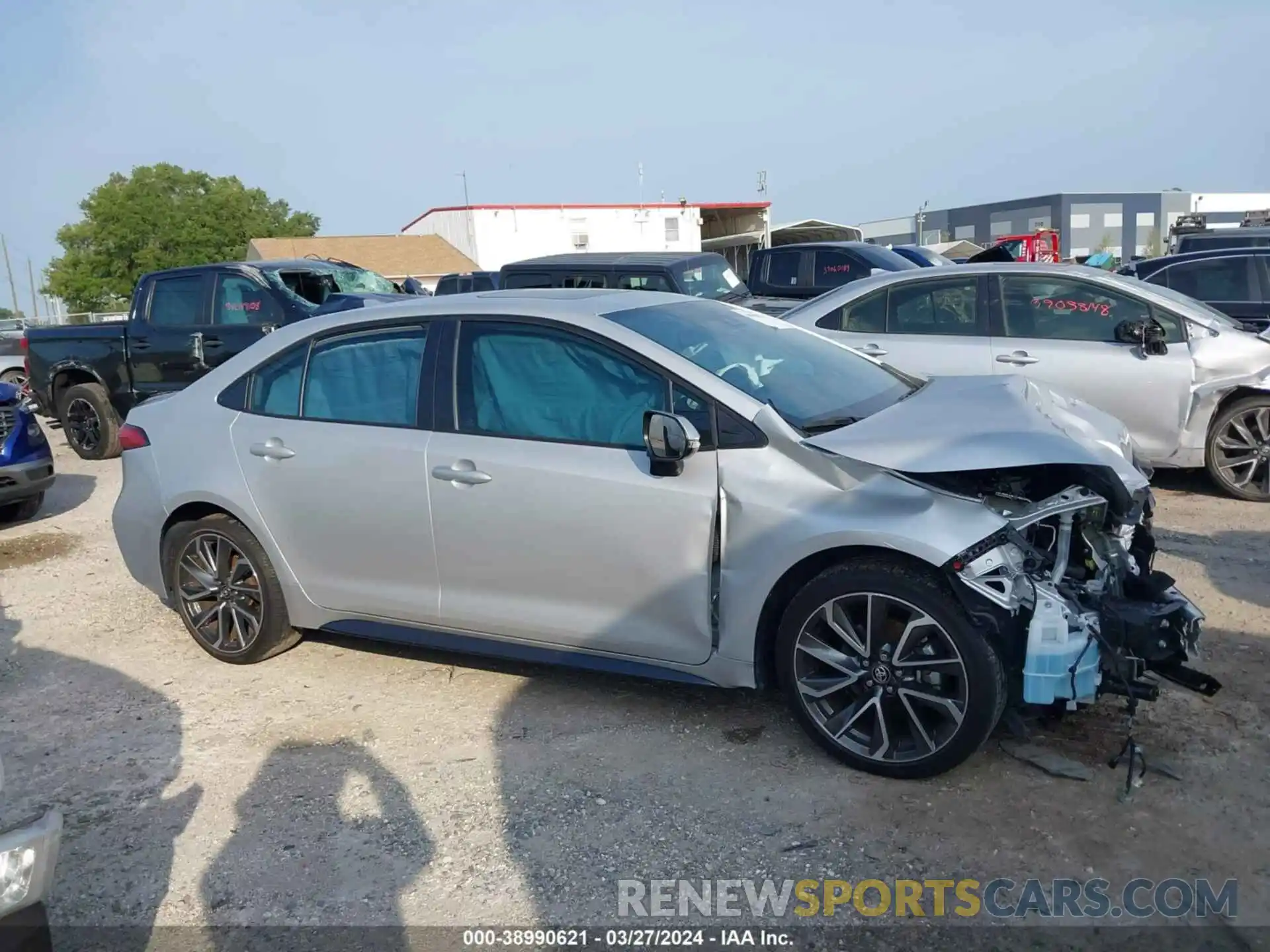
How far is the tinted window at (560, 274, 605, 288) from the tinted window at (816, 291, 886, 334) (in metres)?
3.91

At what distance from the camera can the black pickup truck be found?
10.8 metres

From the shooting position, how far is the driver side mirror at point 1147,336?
22.7ft

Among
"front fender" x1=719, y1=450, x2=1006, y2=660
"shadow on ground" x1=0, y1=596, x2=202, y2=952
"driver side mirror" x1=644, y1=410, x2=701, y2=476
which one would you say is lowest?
"shadow on ground" x1=0, y1=596, x2=202, y2=952

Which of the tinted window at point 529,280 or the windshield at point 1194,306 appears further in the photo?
the tinted window at point 529,280

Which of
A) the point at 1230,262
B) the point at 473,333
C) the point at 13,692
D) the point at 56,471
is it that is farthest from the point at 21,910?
the point at 1230,262

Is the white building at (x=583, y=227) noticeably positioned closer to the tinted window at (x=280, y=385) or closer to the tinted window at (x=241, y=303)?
the tinted window at (x=241, y=303)

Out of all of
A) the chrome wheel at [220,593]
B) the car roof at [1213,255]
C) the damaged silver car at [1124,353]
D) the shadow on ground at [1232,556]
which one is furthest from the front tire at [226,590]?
the car roof at [1213,255]

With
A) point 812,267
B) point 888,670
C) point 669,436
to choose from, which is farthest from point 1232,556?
point 812,267

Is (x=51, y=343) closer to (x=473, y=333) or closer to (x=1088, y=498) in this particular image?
(x=473, y=333)

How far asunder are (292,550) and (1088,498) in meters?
3.42

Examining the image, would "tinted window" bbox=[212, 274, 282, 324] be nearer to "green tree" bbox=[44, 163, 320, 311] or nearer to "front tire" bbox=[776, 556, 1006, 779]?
"front tire" bbox=[776, 556, 1006, 779]

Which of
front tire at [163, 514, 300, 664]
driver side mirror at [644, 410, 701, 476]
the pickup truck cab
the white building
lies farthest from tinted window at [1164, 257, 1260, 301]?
the white building

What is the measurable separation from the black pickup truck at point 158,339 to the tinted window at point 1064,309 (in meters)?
6.40

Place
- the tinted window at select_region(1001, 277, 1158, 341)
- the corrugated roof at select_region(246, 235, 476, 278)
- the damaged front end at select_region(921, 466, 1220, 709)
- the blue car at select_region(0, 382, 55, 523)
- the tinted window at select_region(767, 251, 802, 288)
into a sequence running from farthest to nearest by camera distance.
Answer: the corrugated roof at select_region(246, 235, 476, 278) < the tinted window at select_region(767, 251, 802, 288) < the blue car at select_region(0, 382, 55, 523) < the tinted window at select_region(1001, 277, 1158, 341) < the damaged front end at select_region(921, 466, 1220, 709)
